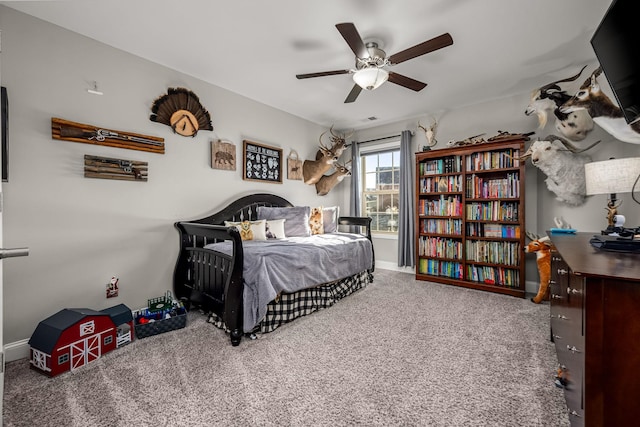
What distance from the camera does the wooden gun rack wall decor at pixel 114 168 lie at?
2.21 m

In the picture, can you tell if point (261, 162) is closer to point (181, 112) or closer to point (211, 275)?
point (181, 112)

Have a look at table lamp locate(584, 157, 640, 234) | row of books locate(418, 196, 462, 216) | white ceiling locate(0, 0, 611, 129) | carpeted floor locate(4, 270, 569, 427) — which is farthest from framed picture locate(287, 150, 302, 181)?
table lamp locate(584, 157, 640, 234)

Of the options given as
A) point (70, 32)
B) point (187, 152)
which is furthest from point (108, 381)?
point (70, 32)

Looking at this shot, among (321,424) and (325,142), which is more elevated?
(325,142)

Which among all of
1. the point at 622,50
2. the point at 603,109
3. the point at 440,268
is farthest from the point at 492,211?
the point at 622,50

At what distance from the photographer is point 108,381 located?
5.32 feet

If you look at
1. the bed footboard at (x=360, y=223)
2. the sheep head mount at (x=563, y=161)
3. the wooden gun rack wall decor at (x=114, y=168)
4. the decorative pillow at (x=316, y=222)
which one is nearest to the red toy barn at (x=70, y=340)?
the wooden gun rack wall decor at (x=114, y=168)

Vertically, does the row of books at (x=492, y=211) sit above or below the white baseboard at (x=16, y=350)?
above

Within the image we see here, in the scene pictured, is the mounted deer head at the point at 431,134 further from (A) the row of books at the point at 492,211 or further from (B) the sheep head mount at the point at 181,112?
(B) the sheep head mount at the point at 181,112

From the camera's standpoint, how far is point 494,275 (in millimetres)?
3291

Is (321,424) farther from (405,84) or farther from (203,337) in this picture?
(405,84)

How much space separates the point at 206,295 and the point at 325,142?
3186 millimetres

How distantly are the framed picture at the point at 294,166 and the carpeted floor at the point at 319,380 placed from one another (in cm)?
228

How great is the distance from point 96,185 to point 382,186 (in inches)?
150
